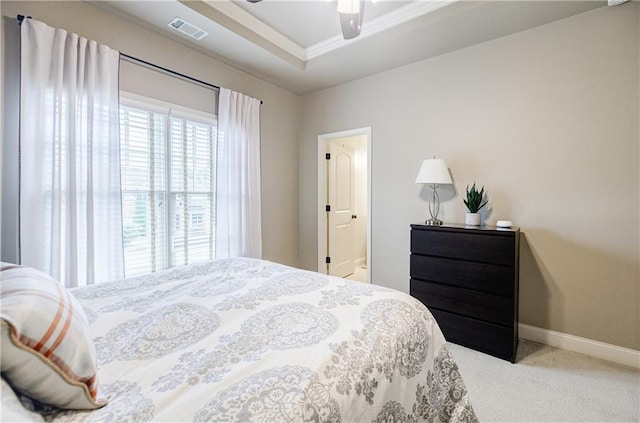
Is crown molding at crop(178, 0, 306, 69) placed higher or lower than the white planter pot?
higher

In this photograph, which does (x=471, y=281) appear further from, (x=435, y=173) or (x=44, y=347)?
(x=44, y=347)

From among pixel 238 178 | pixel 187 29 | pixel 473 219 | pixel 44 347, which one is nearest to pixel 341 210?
pixel 238 178

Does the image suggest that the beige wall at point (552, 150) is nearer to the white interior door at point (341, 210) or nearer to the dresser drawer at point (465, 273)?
the dresser drawer at point (465, 273)

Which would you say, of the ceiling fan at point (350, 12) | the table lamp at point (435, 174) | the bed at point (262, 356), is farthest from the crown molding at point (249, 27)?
the bed at point (262, 356)

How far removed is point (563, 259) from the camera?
7.52 ft

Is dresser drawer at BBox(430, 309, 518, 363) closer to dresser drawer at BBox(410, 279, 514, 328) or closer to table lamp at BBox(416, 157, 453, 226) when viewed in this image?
dresser drawer at BBox(410, 279, 514, 328)

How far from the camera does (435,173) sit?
103 inches

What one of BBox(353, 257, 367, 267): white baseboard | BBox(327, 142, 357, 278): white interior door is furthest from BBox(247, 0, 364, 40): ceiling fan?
BBox(353, 257, 367, 267): white baseboard

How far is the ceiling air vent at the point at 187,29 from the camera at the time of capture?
2.32 meters

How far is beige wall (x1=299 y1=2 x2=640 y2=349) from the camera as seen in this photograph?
2076mm

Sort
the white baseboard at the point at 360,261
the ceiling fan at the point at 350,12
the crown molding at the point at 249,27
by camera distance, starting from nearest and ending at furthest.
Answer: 1. the ceiling fan at the point at 350,12
2. the crown molding at the point at 249,27
3. the white baseboard at the point at 360,261

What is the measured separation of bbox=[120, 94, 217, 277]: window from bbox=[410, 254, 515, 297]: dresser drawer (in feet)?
6.83

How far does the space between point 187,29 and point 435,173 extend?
2.52m

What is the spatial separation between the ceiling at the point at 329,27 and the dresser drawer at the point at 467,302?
2.18 metres
